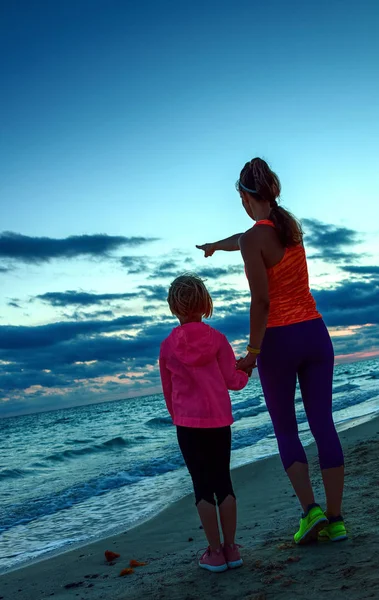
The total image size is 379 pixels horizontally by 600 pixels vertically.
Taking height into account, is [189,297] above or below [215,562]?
above

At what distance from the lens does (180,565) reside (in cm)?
331

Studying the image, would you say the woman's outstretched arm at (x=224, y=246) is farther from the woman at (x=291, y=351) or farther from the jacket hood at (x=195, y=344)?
the jacket hood at (x=195, y=344)

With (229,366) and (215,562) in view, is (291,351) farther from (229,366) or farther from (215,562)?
(215,562)

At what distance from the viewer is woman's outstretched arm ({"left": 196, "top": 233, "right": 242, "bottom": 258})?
361cm

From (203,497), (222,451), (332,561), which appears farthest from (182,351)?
(332,561)

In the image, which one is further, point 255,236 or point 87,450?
point 87,450

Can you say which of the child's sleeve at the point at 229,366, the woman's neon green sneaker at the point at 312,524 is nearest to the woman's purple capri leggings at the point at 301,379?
the child's sleeve at the point at 229,366

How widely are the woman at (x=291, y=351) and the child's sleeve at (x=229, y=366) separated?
0.06m

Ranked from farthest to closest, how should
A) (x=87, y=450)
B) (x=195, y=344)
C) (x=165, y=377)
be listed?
(x=87, y=450) < (x=165, y=377) < (x=195, y=344)

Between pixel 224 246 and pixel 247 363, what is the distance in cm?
97

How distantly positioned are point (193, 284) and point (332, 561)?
1.67 meters

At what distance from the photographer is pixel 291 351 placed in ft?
9.87

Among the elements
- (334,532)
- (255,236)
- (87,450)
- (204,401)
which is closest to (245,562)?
(334,532)

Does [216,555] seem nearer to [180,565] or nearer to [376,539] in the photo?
[180,565]
